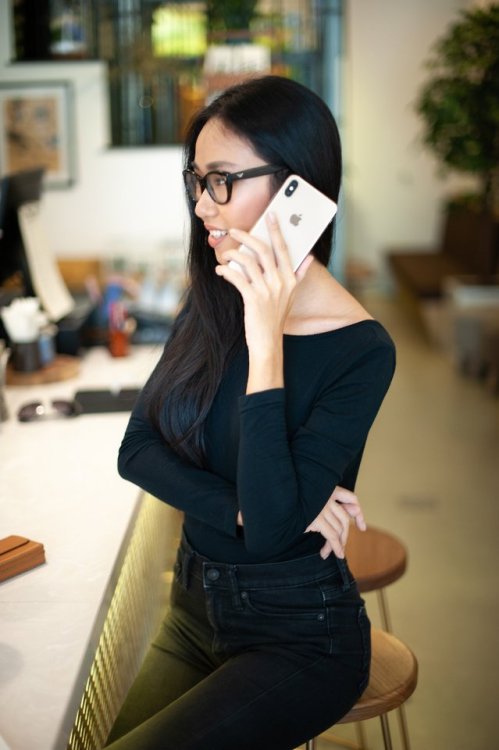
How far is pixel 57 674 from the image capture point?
4.24 feet

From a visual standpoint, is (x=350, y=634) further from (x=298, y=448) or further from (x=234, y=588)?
(x=298, y=448)

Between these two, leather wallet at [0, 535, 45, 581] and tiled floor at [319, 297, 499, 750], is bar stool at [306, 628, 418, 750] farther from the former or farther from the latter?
tiled floor at [319, 297, 499, 750]

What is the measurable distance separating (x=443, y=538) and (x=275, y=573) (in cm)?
273

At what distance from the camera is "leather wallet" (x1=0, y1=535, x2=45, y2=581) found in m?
1.60

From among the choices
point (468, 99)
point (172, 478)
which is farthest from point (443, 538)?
point (468, 99)

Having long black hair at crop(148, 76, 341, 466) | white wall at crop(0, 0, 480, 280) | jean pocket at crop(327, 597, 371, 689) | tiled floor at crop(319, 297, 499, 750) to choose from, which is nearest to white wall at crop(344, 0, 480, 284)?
white wall at crop(0, 0, 480, 280)

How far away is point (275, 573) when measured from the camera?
1.51 m

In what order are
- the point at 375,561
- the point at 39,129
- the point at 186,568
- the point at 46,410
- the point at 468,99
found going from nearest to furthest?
the point at 186,568
the point at 375,561
the point at 46,410
the point at 39,129
the point at 468,99

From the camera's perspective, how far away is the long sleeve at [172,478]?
151cm

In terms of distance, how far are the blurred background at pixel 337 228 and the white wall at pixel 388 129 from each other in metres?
2.73

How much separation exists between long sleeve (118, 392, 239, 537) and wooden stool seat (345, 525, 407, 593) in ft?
2.35

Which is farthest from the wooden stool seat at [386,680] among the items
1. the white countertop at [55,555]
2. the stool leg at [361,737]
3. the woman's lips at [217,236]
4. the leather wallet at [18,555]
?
the woman's lips at [217,236]

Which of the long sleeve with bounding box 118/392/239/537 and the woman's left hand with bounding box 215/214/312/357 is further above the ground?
the woman's left hand with bounding box 215/214/312/357

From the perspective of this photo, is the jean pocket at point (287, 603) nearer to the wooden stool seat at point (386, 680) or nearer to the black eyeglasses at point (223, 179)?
the wooden stool seat at point (386, 680)
